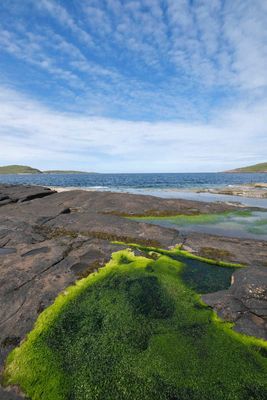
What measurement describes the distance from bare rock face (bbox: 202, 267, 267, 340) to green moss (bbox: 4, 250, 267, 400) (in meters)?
0.35

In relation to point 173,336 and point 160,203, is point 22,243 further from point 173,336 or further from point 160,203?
point 160,203

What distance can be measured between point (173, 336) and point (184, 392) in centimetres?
165

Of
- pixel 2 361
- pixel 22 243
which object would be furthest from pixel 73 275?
pixel 22 243

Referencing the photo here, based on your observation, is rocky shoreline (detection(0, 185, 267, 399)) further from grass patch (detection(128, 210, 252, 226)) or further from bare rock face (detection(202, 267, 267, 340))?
grass patch (detection(128, 210, 252, 226))

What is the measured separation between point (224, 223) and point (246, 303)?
16144 millimetres

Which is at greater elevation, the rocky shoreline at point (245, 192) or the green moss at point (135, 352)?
the green moss at point (135, 352)

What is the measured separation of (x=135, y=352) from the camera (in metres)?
6.71

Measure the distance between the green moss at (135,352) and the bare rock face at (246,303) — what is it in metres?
0.35

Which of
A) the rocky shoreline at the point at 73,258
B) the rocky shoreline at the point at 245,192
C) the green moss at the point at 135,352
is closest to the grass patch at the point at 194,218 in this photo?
the rocky shoreline at the point at 73,258

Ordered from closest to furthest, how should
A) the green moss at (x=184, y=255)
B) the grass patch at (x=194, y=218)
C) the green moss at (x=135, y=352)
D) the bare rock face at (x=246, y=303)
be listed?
the green moss at (x=135, y=352)
the bare rock face at (x=246, y=303)
the green moss at (x=184, y=255)
the grass patch at (x=194, y=218)

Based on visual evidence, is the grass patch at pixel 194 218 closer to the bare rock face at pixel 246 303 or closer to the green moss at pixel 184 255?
the green moss at pixel 184 255

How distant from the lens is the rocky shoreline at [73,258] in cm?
808

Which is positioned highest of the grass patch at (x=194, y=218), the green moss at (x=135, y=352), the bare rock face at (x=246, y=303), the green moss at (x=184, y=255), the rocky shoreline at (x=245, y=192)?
the bare rock face at (x=246, y=303)

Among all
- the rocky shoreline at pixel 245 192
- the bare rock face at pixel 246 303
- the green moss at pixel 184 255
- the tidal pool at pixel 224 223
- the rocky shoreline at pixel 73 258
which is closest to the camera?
the bare rock face at pixel 246 303
